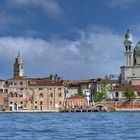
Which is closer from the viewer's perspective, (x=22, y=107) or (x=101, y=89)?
(x=22, y=107)

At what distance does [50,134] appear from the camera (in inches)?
1825

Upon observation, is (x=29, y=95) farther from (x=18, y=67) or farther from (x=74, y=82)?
(x=74, y=82)

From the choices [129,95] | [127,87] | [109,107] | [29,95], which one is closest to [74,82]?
[127,87]

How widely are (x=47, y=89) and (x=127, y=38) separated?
3145 centimetres

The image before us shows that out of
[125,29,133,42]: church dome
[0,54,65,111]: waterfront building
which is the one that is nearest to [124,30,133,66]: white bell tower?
[125,29,133,42]: church dome

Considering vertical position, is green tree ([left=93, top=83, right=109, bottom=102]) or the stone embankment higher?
green tree ([left=93, top=83, right=109, bottom=102])

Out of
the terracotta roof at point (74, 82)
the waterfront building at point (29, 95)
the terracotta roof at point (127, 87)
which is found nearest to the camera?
the waterfront building at point (29, 95)

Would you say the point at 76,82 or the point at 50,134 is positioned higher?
the point at 76,82

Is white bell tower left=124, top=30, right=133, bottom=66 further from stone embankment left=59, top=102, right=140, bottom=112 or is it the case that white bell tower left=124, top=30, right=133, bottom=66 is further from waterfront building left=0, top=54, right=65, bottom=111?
waterfront building left=0, top=54, right=65, bottom=111

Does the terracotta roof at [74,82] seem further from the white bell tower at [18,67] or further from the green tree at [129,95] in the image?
the green tree at [129,95]

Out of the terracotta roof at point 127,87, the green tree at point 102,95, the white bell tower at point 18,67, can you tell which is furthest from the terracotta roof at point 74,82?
the green tree at point 102,95

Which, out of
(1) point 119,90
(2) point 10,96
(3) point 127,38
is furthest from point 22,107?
(3) point 127,38

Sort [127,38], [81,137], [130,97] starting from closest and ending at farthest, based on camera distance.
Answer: [81,137] → [130,97] → [127,38]

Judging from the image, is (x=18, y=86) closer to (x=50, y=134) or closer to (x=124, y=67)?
(x=124, y=67)
